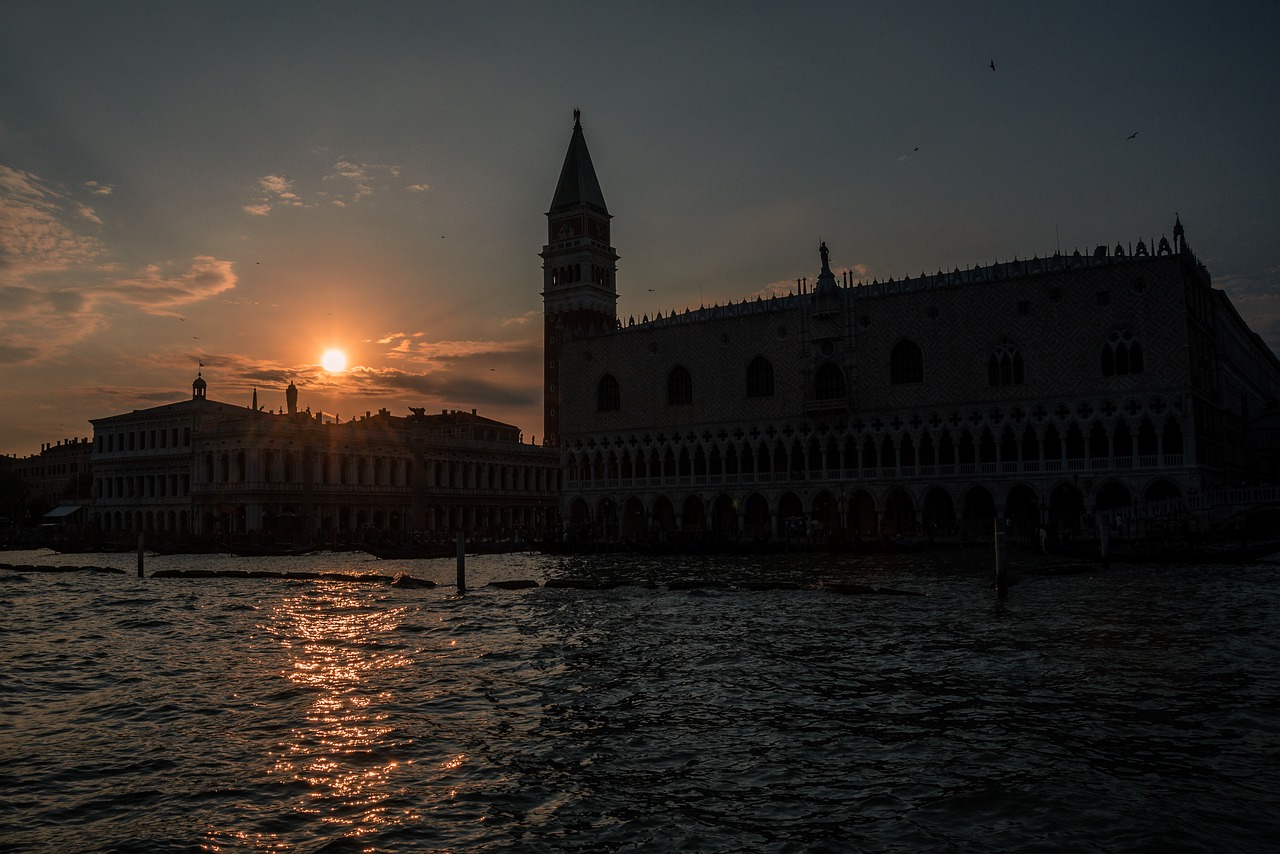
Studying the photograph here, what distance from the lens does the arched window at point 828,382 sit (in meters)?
50.6

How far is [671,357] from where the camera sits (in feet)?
185

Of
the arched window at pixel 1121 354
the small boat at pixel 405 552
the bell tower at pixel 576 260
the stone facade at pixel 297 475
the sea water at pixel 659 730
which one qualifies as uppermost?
the bell tower at pixel 576 260

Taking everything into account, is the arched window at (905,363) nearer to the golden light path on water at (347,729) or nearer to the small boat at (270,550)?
the small boat at (270,550)

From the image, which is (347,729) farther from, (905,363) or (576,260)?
(576,260)

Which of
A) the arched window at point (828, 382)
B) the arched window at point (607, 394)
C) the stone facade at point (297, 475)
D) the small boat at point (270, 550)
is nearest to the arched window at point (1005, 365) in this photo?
the arched window at point (828, 382)

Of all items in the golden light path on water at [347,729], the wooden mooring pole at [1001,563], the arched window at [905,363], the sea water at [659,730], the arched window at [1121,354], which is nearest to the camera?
the sea water at [659,730]

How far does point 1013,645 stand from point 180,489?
64.1 m

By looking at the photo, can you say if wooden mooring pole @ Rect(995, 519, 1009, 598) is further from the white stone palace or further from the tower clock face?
the tower clock face

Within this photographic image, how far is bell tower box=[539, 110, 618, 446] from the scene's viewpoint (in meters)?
76.2

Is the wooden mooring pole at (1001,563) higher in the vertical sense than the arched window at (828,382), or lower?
lower

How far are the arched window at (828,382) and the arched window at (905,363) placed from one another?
263 centimetres

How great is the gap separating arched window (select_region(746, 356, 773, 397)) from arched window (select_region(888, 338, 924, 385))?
6605 mm

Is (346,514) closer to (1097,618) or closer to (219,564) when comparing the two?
(219,564)

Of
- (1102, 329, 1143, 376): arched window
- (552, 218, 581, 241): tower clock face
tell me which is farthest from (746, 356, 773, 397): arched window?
(552, 218, 581, 241): tower clock face
